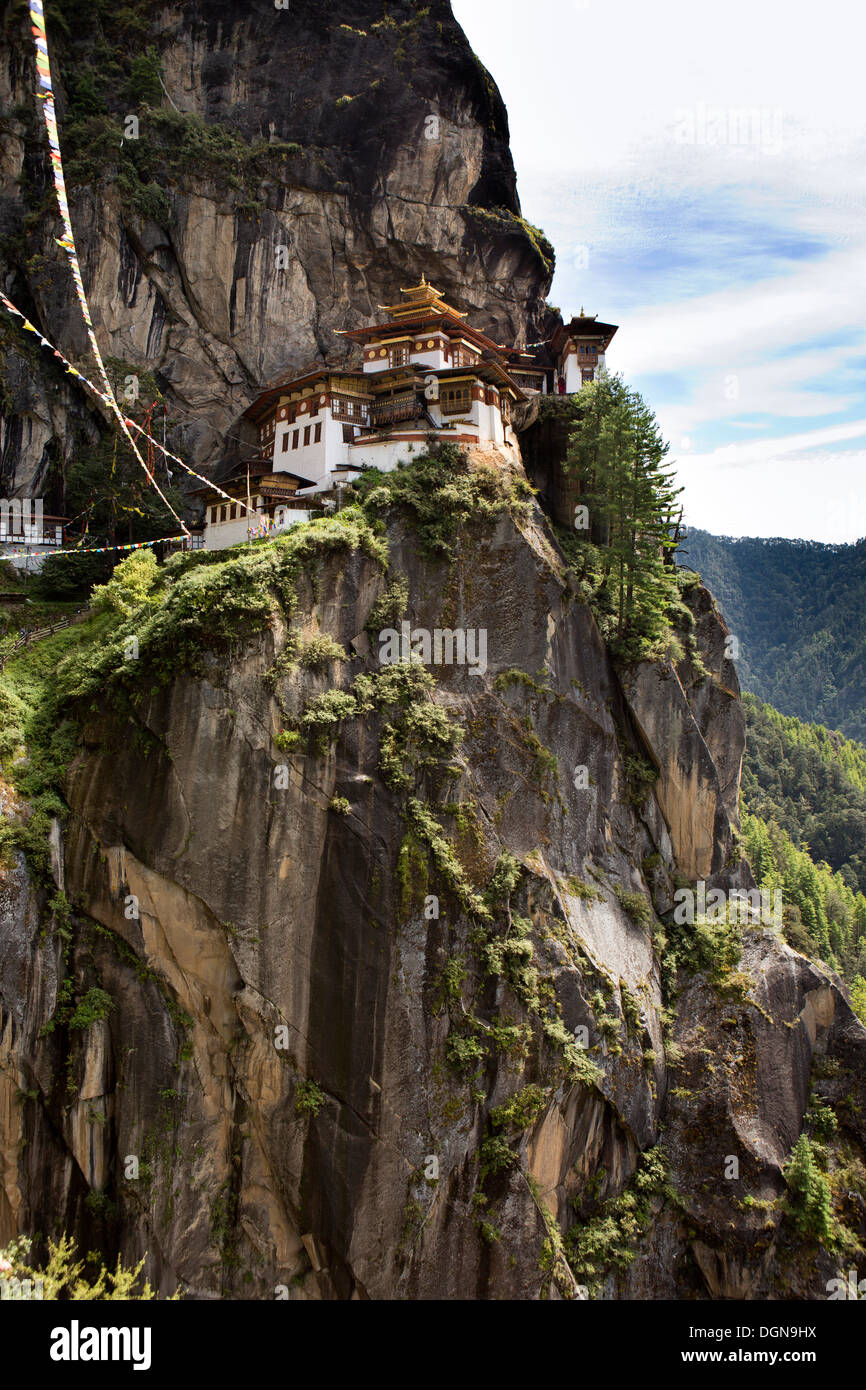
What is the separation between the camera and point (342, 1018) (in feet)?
90.0

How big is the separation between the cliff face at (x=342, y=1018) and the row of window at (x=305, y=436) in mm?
9611

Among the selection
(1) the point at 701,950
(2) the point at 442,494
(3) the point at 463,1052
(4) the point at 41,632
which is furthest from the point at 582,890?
(4) the point at 41,632

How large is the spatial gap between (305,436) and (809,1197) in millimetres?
36503

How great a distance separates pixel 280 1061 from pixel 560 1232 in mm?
11200

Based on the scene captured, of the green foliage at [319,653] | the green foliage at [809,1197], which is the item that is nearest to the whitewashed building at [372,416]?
the green foliage at [319,653]

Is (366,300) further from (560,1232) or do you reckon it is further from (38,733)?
(560,1232)

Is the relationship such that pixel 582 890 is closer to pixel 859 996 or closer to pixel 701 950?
pixel 701 950

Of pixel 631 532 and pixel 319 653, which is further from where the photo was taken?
pixel 631 532

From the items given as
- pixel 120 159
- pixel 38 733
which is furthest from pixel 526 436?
pixel 38 733

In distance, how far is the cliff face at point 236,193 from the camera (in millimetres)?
43031

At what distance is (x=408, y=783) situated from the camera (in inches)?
1151

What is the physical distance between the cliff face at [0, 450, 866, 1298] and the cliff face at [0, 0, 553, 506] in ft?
68.4

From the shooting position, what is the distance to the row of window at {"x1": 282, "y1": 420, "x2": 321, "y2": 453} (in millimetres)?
38938

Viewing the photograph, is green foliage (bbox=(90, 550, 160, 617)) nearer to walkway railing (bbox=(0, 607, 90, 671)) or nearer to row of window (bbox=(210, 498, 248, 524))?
walkway railing (bbox=(0, 607, 90, 671))
